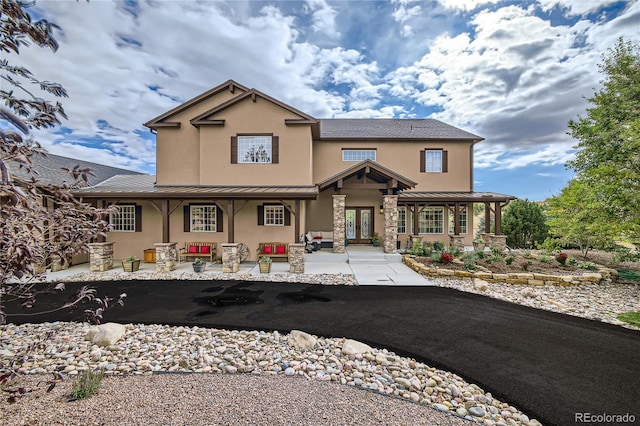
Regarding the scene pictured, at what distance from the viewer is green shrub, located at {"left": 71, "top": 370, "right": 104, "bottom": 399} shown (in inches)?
114

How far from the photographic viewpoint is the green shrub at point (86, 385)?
2.91 metres

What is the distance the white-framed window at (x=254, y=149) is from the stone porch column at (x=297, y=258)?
480cm

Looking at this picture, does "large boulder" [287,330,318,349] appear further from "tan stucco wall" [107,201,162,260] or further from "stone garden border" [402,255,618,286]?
"tan stucco wall" [107,201,162,260]

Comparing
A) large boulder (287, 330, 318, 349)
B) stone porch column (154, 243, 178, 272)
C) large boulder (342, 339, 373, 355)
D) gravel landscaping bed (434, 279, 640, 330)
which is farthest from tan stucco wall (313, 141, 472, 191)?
large boulder (342, 339, 373, 355)

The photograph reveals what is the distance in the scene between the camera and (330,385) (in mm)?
3268

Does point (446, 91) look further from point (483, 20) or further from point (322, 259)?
point (322, 259)

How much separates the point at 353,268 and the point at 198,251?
6664mm

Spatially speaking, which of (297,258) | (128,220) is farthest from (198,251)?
(297,258)

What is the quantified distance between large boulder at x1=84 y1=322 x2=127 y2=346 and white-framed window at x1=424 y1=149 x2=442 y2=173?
14856mm

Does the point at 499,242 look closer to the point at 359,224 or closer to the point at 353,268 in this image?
the point at 359,224

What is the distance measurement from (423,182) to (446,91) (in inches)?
294

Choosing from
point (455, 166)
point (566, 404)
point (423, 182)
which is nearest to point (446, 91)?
point (455, 166)

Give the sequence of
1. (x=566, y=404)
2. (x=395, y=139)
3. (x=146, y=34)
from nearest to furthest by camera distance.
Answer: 1. (x=566, y=404)
2. (x=146, y=34)
3. (x=395, y=139)

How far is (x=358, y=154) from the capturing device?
48.4 feet
